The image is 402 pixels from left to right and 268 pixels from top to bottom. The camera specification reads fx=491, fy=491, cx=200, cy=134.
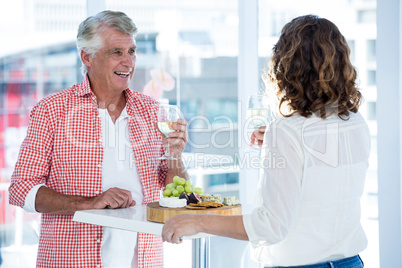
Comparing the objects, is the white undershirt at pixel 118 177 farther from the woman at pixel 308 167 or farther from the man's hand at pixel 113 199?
the woman at pixel 308 167

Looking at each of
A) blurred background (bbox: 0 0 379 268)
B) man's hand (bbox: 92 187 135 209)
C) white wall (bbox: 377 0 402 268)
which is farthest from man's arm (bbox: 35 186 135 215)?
white wall (bbox: 377 0 402 268)

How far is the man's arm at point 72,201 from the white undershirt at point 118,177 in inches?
1.8

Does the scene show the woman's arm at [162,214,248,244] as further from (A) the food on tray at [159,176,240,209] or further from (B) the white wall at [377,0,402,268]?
(B) the white wall at [377,0,402,268]

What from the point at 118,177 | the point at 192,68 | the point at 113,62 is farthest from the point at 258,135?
the point at 192,68

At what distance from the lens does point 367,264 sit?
10.3ft

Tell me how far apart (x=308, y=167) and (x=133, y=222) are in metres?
0.62

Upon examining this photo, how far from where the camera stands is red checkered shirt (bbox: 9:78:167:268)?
208 cm

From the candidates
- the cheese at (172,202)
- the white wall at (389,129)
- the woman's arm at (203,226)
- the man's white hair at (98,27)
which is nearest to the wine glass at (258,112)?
the cheese at (172,202)

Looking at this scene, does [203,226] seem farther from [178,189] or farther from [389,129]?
[389,129]

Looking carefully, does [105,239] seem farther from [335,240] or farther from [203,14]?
[203,14]

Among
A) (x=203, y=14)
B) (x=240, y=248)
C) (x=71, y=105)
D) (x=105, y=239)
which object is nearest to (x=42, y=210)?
(x=105, y=239)

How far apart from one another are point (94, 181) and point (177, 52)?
187 cm

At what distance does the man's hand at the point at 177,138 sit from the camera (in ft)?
6.57

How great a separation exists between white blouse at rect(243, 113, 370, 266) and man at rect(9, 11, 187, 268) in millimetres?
669
